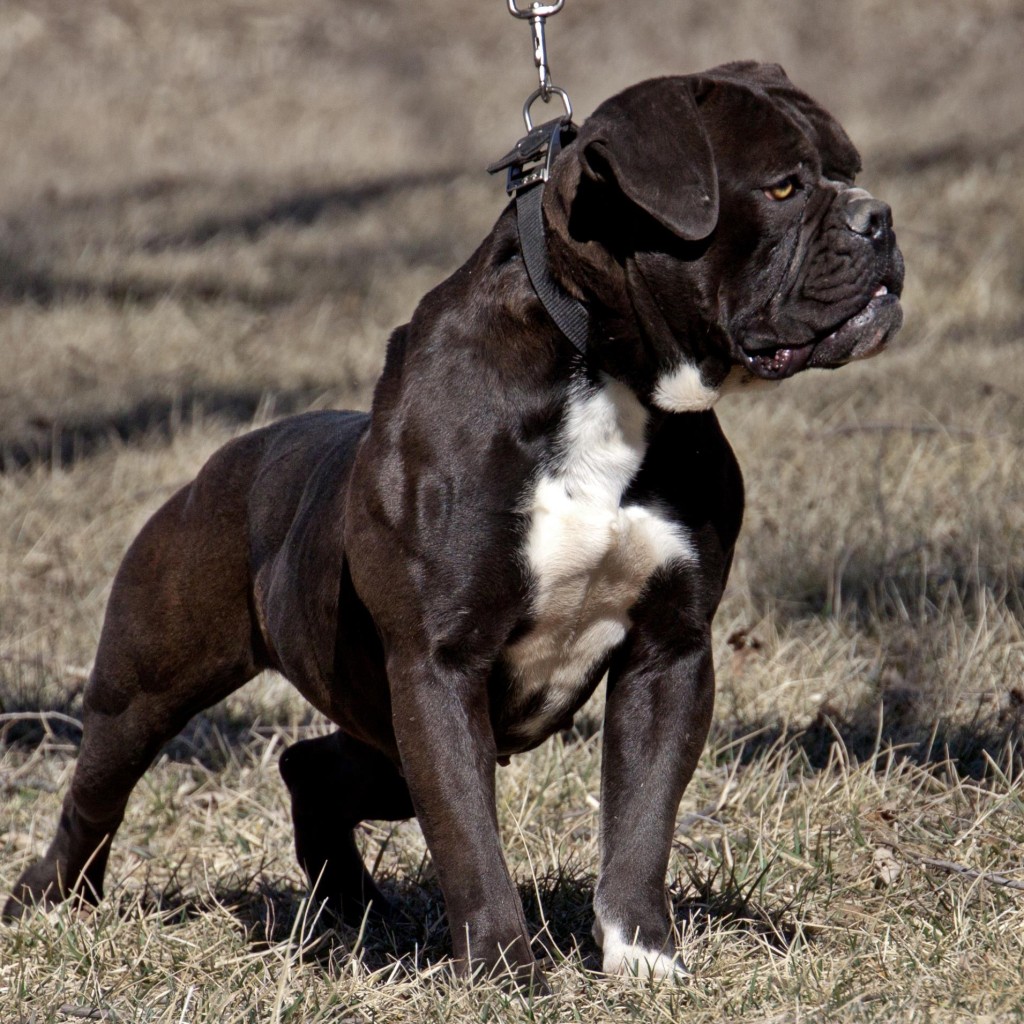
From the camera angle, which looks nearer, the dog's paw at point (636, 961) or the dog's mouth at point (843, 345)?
the dog's paw at point (636, 961)

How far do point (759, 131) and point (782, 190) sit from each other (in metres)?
0.13

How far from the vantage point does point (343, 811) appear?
4.09 metres

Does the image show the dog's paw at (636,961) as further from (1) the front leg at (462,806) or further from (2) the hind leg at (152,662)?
(2) the hind leg at (152,662)

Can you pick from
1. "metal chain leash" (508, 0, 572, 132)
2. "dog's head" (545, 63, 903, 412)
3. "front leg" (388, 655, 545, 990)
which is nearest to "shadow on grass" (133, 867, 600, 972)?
"front leg" (388, 655, 545, 990)

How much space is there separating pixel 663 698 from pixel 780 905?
648 millimetres

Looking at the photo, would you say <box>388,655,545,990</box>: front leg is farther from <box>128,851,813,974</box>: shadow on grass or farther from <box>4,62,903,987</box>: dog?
<box>128,851,813,974</box>: shadow on grass

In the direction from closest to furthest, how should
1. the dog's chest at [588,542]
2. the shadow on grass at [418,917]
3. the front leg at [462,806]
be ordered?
1. the front leg at [462,806]
2. the dog's chest at [588,542]
3. the shadow on grass at [418,917]


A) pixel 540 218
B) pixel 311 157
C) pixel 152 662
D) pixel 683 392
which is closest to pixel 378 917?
pixel 152 662

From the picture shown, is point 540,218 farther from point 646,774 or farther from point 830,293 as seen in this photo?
point 646,774

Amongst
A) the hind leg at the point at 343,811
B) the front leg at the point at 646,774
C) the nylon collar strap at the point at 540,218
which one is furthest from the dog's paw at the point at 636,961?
the nylon collar strap at the point at 540,218

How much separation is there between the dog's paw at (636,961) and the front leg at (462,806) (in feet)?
0.59

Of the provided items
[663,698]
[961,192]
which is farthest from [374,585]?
[961,192]

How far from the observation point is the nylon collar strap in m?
3.15

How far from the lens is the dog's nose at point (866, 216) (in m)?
3.22
